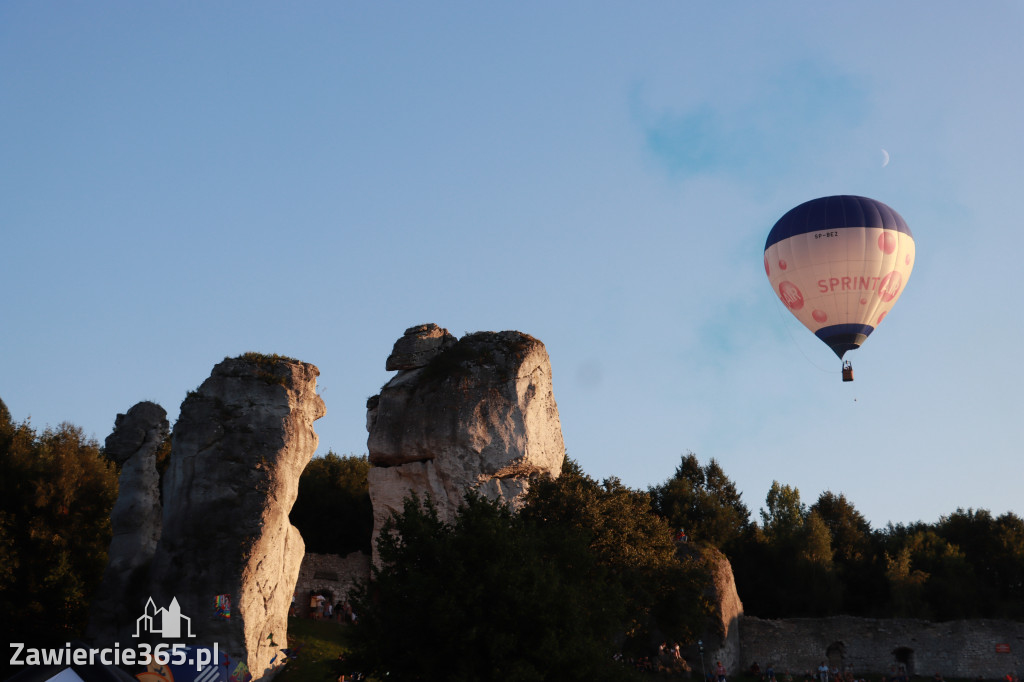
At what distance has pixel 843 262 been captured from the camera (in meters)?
36.6

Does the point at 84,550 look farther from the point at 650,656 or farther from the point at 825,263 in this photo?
the point at 825,263

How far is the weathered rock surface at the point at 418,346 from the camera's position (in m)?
33.5

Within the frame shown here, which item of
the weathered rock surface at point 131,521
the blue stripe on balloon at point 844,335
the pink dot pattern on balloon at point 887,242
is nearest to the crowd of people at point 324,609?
the weathered rock surface at point 131,521

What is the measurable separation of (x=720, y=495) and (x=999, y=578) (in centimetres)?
1689

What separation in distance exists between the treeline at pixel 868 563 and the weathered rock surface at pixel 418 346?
1617cm

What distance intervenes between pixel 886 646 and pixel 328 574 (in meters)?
21.9

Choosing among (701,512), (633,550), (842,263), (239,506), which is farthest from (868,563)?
(239,506)

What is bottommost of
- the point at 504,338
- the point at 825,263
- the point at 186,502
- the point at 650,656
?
the point at 650,656

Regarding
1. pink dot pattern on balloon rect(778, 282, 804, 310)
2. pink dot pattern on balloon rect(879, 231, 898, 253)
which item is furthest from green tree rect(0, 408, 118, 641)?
pink dot pattern on balloon rect(879, 231, 898, 253)

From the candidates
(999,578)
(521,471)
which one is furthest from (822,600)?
(521,471)

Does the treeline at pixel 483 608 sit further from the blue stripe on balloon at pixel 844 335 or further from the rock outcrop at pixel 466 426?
the blue stripe on balloon at pixel 844 335

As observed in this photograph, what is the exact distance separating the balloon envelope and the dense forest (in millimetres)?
10551

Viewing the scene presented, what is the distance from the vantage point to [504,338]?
108 feet

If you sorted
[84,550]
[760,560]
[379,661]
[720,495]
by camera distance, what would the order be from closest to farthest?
[379,661]
[84,550]
[760,560]
[720,495]
